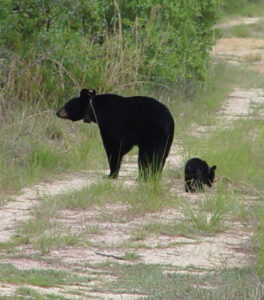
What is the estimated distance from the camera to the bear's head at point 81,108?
1043 centimetres

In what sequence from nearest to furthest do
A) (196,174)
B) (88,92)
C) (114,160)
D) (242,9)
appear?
(196,174) < (114,160) < (88,92) < (242,9)

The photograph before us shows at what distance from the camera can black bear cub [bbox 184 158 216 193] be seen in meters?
9.62

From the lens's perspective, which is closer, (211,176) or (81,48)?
(211,176)

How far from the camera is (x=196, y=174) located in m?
9.59

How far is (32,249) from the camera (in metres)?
7.09

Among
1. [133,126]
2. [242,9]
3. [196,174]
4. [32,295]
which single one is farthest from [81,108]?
[242,9]

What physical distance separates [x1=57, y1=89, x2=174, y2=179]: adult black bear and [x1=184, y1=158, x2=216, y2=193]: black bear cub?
0.33m

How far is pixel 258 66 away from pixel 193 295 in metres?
18.9

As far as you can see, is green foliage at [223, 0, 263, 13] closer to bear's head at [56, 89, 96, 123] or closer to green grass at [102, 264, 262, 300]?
bear's head at [56, 89, 96, 123]

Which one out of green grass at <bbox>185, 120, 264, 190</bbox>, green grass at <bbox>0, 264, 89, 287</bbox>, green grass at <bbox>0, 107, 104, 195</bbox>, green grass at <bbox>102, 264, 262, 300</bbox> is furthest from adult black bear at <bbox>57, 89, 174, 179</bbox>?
green grass at <bbox>0, 264, 89, 287</bbox>

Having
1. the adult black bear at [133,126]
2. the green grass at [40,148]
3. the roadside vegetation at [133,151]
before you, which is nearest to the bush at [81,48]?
the roadside vegetation at [133,151]

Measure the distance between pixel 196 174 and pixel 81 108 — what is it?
75.1 inches

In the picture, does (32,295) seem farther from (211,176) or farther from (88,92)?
(88,92)

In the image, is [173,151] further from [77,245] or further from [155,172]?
[77,245]
